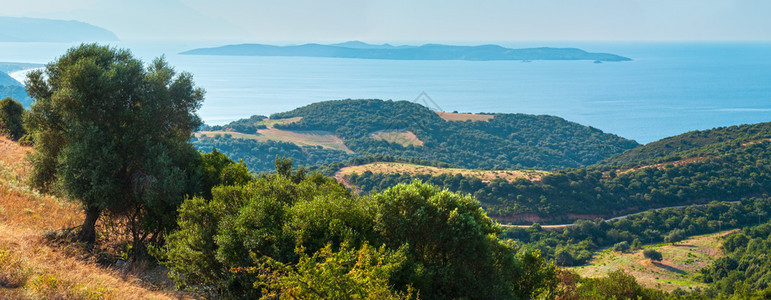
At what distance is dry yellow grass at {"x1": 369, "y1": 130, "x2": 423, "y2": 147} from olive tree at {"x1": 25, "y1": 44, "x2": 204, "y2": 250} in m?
82.8

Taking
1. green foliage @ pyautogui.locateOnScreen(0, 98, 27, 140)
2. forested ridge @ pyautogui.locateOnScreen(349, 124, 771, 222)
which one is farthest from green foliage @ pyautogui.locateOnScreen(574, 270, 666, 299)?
forested ridge @ pyautogui.locateOnScreen(349, 124, 771, 222)

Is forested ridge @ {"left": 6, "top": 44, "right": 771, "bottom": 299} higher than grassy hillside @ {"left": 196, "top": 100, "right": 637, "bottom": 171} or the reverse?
higher

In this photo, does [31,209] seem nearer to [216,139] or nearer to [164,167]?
[164,167]

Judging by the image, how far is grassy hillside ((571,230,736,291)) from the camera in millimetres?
32906

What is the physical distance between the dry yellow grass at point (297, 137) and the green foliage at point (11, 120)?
62.2 metres

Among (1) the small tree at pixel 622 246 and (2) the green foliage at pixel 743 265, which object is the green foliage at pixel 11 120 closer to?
(2) the green foliage at pixel 743 265

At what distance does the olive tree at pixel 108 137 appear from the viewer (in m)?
10.2

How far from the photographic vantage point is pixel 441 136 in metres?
96.5

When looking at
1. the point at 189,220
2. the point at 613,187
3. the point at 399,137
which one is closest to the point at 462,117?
the point at 399,137

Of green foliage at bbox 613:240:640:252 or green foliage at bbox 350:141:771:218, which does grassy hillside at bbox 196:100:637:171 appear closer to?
green foliage at bbox 350:141:771:218

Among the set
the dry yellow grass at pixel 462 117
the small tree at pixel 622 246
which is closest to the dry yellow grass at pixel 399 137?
the dry yellow grass at pixel 462 117

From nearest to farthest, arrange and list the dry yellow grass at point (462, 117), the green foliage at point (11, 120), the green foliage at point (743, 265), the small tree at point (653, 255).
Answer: the green foliage at point (11, 120) < the green foliage at point (743, 265) < the small tree at point (653, 255) < the dry yellow grass at point (462, 117)

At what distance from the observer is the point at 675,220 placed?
4753 cm

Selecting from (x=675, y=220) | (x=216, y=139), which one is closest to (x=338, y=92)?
(x=216, y=139)
